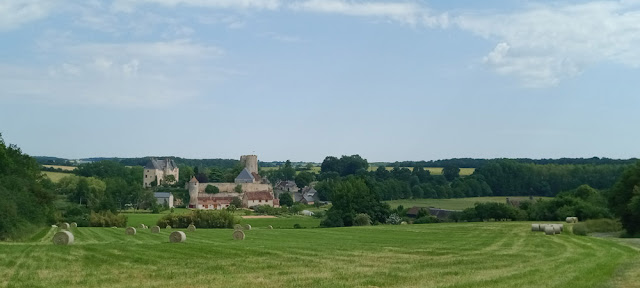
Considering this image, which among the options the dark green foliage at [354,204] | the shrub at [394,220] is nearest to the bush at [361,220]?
the dark green foliage at [354,204]

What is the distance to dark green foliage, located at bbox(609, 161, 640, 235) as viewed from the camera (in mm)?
46344

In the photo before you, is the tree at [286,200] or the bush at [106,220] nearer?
the bush at [106,220]

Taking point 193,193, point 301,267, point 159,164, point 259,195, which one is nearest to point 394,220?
point 259,195

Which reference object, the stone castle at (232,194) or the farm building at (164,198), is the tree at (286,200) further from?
the farm building at (164,198)

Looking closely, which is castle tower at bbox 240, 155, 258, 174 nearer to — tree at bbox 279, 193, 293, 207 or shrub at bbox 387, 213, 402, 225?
tree at bbox 279, 193, 293, 207

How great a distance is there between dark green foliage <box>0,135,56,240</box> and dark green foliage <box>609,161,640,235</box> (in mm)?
41442

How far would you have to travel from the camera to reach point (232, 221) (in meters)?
71.5

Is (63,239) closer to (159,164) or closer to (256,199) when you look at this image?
(256,199)

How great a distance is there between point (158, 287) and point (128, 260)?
6355 mm

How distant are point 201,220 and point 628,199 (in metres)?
41.8

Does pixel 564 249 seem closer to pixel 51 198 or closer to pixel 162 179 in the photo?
pixel 51 198

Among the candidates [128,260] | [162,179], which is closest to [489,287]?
[128,260]

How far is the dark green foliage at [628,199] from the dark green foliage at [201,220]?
38295mm

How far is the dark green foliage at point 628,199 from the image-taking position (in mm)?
46344
